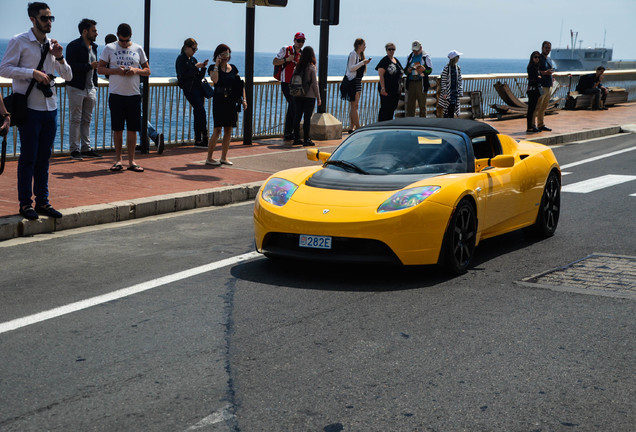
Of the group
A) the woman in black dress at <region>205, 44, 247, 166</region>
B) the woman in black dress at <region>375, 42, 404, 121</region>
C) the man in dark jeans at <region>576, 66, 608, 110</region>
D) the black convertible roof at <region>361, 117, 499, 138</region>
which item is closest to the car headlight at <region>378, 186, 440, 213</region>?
the black convertible roof at <region>361, 117, 499, 138</region>

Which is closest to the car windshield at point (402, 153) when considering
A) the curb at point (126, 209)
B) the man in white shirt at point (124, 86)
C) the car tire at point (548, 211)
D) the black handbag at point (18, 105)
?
the car tire at point (548, 211)

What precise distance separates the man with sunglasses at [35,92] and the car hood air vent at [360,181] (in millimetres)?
2924

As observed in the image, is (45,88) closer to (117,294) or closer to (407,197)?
(117,294)

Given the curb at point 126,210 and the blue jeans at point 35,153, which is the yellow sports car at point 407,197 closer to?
the curb at point 126,210

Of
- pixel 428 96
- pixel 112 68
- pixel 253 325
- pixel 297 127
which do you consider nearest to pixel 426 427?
pixel 253 325

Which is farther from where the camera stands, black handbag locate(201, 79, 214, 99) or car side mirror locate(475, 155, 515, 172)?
black handbag locate(201, 79, 214, 99)

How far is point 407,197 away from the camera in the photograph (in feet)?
23.8

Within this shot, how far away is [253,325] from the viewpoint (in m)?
5.92

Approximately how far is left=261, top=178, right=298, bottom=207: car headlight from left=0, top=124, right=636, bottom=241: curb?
2.52 metres

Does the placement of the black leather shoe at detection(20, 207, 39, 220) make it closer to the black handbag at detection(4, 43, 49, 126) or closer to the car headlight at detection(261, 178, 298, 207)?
the black handbag at detection(4, 43, 49, 126)

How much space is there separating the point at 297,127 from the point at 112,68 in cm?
495

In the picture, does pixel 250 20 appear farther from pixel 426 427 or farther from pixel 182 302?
pixel 426 427

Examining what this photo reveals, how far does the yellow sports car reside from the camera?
7121 millimetres

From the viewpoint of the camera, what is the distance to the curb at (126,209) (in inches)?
350
